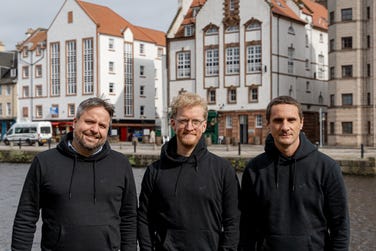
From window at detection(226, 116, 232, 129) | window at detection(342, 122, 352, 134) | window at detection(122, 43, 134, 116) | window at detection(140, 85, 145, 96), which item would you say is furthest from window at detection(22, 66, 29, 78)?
window at detection(342, 122, 352, 134)

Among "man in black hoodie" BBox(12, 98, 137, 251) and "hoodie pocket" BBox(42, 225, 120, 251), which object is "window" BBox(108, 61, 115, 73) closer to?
"man in black hoodie" BBox(12, 98, 137, 251)

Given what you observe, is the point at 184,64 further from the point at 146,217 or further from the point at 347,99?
the point at 146,217

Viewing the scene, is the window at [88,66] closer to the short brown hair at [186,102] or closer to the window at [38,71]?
the window at [38,71]

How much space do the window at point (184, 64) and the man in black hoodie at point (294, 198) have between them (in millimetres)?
54369

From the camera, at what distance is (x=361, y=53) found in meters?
49.2

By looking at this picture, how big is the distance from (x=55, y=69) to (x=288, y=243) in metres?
70.5

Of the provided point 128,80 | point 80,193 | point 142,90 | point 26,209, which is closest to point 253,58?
point 128,80

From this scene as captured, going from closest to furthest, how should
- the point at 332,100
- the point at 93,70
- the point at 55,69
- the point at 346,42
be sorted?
the point at 346,42, the point at 332,100, the point at 93,70, the point at 55,69

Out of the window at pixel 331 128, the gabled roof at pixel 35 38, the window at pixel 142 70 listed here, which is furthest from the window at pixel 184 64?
the gabled roof at pixel 35 38

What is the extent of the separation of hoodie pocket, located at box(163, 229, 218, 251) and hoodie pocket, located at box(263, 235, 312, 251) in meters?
0.49

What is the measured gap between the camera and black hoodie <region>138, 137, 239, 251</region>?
470cm

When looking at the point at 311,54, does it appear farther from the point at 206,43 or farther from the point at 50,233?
the point at 50,233

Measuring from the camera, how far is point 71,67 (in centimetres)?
7019

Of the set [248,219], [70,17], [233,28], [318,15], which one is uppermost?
[70,17]
